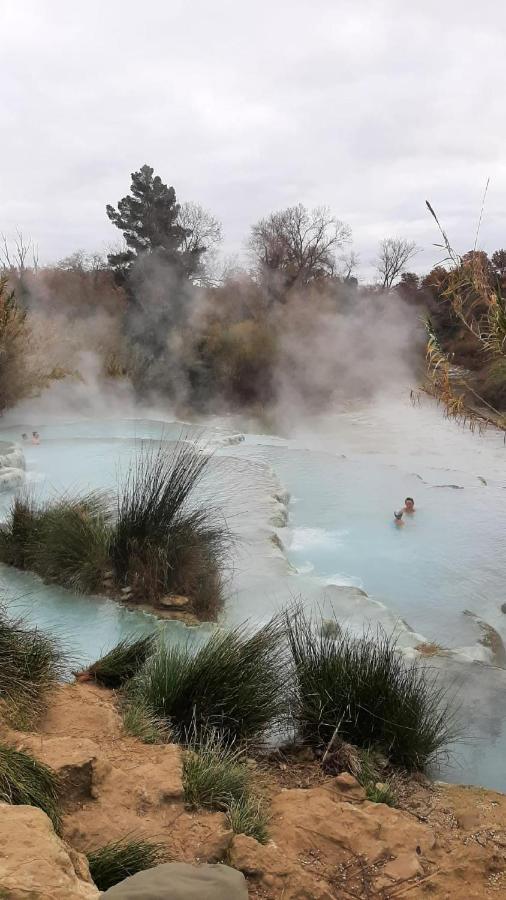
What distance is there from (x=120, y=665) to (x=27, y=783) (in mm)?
1446

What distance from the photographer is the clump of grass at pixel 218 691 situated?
301cm

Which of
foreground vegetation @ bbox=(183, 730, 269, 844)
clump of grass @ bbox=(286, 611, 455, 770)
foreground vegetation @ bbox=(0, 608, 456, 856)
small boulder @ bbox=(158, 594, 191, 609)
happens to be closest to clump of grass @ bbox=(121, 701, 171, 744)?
foreground vegetation @ bbox=(0, 608, 456, 856)

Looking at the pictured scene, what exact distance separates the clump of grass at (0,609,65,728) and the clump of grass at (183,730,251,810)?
793 millimetres

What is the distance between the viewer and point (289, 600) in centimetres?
502

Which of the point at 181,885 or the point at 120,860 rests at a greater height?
the point at 181,885

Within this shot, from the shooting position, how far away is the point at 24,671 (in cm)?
307

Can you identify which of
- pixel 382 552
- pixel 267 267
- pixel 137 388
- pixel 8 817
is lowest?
pixel 382 552

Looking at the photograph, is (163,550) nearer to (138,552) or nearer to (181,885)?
(138,552)

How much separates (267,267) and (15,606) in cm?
2176

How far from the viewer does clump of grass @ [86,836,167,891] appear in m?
1.83

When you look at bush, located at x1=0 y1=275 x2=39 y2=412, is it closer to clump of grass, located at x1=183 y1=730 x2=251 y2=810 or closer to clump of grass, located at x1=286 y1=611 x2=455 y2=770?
clump of grass, located at x1=286 y1=611 x2=455 y2=770

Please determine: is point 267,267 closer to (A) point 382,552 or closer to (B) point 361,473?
(B) point 361,473

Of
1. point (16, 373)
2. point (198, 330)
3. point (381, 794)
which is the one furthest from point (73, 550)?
point (198, 330)

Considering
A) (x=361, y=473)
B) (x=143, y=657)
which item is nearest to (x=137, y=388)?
(x=361, y=473)
